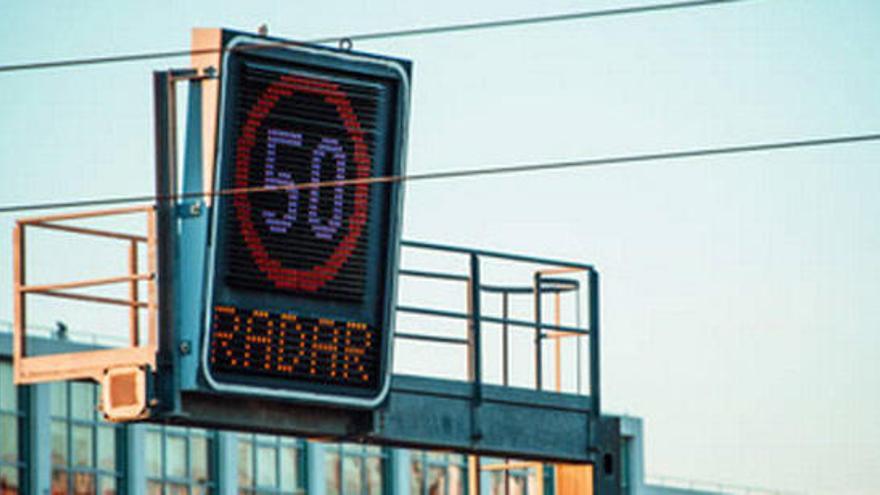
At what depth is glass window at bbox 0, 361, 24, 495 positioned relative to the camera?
56.9 meters

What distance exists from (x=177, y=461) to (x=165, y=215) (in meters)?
35.5

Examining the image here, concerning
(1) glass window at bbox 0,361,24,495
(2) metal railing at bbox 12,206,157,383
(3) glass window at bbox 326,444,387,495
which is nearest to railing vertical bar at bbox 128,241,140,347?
(2) metal railing at bbox 12,206,157,383

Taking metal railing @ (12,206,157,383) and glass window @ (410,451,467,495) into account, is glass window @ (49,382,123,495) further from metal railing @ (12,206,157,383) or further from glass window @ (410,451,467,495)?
metal railing @ (12,206,157,383)

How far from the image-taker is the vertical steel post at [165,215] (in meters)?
25.5

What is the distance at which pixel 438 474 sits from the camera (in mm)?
67562

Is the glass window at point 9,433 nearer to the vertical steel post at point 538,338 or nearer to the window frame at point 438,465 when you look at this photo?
the window frame at point 438,465

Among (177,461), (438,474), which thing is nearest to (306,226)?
(177,461)

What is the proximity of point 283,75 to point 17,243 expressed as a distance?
2992 millimetres

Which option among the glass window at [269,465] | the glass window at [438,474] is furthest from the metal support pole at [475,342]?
the glass window at [438,474]

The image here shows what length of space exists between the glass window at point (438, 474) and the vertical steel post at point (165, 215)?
40.7m

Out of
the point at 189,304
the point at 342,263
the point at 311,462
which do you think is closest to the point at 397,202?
Result: the point at 342,263

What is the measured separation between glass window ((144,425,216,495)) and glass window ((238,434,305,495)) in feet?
3.54

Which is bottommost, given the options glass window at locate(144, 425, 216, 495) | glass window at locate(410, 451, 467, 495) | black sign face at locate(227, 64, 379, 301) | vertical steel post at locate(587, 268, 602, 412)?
glass window at locate(410, 451, 467, 495)

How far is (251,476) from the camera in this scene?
205 ft
